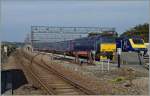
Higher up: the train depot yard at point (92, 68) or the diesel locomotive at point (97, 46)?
the diesel locomotive at point (97, 46)

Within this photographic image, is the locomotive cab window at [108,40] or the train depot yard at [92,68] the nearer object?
the train depot yard at [92,68]

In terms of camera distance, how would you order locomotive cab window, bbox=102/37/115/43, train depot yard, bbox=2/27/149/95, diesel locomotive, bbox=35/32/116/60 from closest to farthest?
train depot yard, bbox=2/27/149/95
diesel locomotive, bbox=35/32/116/60
locomotive cab window, bbox=102/37/115/43

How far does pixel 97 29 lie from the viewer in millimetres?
67000

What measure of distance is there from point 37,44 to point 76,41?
4167 cm

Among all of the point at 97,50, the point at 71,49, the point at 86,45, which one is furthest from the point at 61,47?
the point at 97,50

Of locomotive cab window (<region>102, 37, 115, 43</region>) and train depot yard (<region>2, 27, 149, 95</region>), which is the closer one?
train depot yard (<region>2, 27, 149, 95</region>)

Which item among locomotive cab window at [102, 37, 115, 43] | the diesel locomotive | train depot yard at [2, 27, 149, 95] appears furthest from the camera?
locomotive cab window at [102, 37, 115, 43]

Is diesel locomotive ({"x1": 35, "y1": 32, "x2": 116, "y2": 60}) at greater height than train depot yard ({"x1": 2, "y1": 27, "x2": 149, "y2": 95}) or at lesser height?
greater

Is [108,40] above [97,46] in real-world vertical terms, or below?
above

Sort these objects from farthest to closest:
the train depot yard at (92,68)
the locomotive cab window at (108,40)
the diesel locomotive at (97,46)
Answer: the locomotive cab window at (108,40) → the diesel locomotive at (97,46) → the train depot yard at (92,68)

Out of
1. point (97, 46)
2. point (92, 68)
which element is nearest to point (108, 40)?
point (97, 46)

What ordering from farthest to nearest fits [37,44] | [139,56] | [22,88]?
[37,44], [139,56], [22,88]

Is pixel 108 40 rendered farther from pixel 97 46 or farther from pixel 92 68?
pixel 92 68

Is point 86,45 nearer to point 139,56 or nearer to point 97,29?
point 139,56
